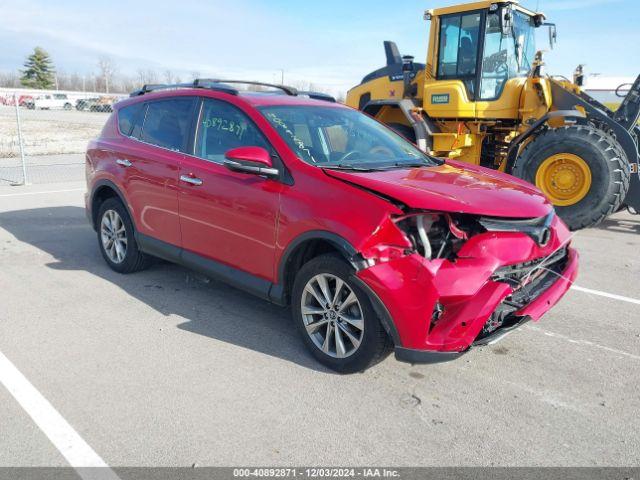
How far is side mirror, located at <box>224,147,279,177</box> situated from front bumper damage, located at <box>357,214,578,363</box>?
1120mm

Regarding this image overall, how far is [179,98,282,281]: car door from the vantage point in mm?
3979

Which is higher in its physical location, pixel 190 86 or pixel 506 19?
pixel 506 19

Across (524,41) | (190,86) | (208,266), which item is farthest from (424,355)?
(524,41)

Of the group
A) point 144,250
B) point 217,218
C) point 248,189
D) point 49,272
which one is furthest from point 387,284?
point 49,272

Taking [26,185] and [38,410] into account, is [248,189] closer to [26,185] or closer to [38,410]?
[38,410]

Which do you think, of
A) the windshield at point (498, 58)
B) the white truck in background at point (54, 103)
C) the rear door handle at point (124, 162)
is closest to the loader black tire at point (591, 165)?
the windshield at point (498, 58)

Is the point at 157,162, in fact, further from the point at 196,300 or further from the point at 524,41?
the point at 524,41

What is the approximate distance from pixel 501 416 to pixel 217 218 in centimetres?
249

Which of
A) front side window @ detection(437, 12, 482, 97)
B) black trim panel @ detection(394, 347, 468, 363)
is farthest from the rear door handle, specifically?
front side window @ detection(437, 12, 482, 97)

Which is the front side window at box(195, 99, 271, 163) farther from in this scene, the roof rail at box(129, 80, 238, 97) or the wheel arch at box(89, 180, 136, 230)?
the wheel arch at box(89, 180, 136, 230)

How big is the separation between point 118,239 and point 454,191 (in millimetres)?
3621

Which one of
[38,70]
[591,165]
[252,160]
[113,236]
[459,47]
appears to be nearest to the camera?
[252,160]

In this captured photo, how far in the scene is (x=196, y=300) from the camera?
16.1ft

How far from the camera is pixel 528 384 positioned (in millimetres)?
3510
